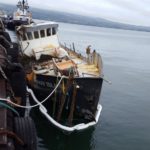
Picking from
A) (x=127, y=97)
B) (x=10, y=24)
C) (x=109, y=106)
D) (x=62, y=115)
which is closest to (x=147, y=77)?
(x=127, y=97)

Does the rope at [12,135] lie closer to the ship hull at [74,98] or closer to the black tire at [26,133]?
the black tire at [26,133]

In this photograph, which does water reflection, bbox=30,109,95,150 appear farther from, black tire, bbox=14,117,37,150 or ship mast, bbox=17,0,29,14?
ship mast, bbox=17,0,29,14

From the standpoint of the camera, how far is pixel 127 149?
60.6 feet

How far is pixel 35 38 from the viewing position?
25.1m

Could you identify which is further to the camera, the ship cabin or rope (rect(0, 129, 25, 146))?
the ship cabin

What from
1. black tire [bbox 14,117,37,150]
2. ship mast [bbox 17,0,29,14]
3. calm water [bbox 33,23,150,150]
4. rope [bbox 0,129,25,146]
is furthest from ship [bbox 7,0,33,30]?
rope [bbox 0,129,25,146]

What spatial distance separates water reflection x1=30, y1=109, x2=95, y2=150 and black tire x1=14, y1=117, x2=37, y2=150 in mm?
8236

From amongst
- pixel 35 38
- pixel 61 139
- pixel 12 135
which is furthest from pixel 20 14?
pixel 12 135

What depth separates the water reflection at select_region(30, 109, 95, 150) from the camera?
18234mm

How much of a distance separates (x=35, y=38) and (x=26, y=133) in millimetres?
16245

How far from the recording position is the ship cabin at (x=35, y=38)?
80.6 feet

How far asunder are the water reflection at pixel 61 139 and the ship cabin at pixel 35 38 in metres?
6.07

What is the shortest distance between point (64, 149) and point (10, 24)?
36060 mm

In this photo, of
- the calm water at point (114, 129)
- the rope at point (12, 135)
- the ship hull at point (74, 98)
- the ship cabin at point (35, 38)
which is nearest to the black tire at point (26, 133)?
the rope at point (12, 135)
